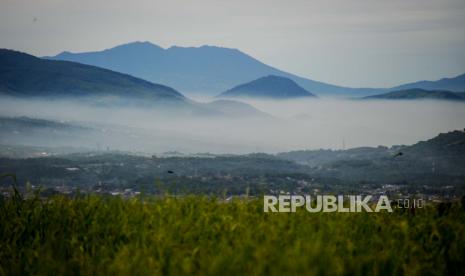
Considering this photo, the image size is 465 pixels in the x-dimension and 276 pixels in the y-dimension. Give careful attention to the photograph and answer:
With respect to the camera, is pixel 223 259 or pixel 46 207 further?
pixel 46 207

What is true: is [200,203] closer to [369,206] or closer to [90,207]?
[90,207]

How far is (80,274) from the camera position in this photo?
719 cm

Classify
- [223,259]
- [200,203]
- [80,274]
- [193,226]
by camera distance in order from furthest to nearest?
[200,203] → [193,226] → [80,274] → [223,259]

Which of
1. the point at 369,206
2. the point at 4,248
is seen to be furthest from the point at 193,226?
the point at 369,206

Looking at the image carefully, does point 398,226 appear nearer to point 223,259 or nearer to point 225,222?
point 225,222

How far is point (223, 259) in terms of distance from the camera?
635 centimetres

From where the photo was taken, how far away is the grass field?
6590mm

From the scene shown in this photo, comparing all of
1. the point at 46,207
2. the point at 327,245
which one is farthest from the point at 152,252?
the point at 46,207

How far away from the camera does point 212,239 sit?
8.34 metres

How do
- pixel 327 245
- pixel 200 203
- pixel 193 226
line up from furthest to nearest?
1. pixel 200 203
2. pixel 193 226
3. pixel 327 245

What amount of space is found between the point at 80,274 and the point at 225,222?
7.80 feet

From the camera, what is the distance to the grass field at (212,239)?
21.6 ft

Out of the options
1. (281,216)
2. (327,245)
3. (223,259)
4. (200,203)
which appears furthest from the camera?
(200,203)

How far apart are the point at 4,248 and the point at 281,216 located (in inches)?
156
